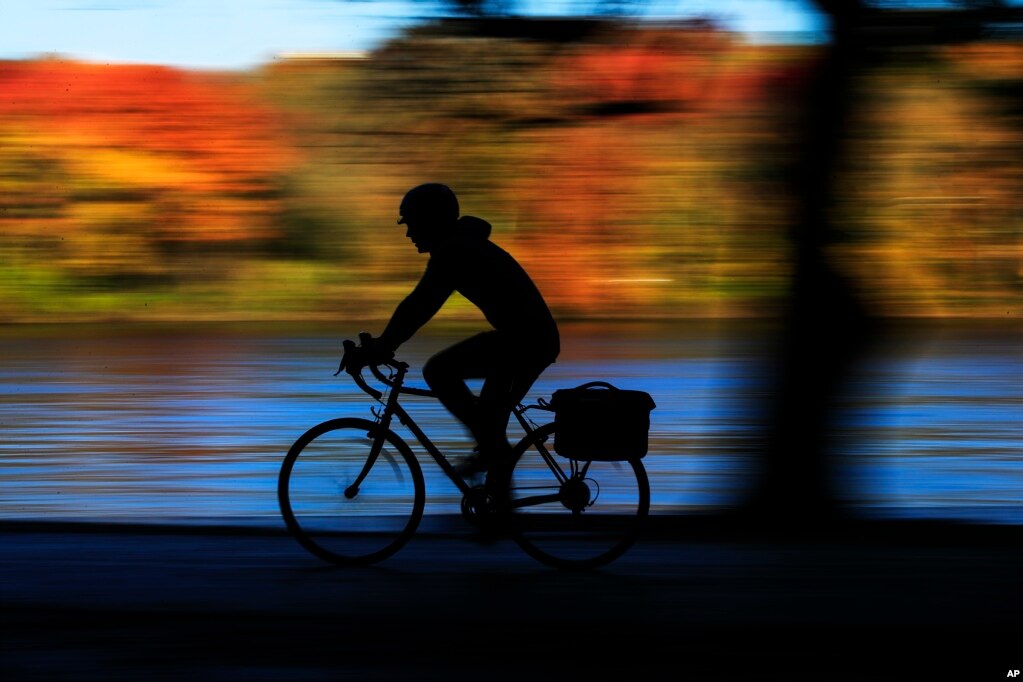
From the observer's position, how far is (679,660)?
4.96 meters

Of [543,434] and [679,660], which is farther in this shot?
[543,434]

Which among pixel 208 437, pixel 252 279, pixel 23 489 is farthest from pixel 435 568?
pixel 252 279

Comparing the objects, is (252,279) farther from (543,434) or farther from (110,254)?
(543,434)

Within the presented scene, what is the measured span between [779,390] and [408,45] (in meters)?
2.58

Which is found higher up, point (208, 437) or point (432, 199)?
point (432, 199)

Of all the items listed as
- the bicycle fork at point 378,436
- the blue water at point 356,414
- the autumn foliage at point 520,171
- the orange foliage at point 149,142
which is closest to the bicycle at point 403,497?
the bicycle fork at point 378,436

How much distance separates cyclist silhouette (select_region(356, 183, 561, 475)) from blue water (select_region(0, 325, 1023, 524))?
47 centimetres

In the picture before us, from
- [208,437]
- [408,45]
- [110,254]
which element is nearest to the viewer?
[408,45]

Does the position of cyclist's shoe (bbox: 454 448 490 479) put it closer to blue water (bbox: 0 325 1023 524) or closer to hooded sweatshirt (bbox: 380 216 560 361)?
blue water (bbox: 0 325 1023 524)

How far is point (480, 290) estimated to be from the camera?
20.5ft


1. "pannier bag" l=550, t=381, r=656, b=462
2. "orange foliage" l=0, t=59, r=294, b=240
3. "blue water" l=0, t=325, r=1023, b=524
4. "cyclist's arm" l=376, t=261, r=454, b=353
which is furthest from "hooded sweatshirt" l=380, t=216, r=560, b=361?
"orange foliage" l=0, t=59, r=294, b=240

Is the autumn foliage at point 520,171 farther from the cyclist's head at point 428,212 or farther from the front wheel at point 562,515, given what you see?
the front wheel at point 562,515

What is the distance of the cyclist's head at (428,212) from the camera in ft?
20.3

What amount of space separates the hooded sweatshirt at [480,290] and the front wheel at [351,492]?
1.79 feet
